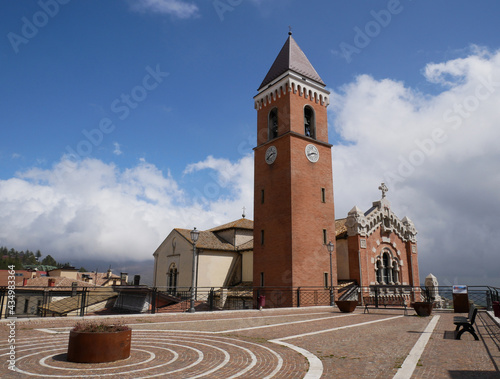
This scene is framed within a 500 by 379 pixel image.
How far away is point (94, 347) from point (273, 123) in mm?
26102

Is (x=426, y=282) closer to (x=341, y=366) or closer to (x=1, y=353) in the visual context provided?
(x=341, y=366)

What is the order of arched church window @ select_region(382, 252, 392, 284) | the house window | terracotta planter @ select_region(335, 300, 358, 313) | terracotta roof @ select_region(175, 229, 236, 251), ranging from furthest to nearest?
the house window → terracotta roof @ select_region(175, 229, 236, 251) → arched church window @ select_region(382, 252, 392, 284) → terracotta planter @ select_region(335, 300, 358, 313)

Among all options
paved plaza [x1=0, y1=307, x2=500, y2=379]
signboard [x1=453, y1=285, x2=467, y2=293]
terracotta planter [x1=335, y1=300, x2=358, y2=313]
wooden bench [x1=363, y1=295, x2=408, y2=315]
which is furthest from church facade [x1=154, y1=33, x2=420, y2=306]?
paved plaza [x1=0, y1=307, x2=500, y2=379]

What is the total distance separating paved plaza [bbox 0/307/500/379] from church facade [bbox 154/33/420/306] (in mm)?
13313

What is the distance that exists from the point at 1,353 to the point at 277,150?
2334 cm

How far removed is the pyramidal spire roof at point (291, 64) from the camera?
3003 centimetres

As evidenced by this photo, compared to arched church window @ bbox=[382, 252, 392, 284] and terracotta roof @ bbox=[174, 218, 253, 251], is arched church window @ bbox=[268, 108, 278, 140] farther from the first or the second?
arched church window @ bbox=[382, 252, 392, 284]

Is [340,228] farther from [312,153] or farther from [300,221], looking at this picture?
[312,153]

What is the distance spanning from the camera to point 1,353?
7.45 meters

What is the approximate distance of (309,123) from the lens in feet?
100

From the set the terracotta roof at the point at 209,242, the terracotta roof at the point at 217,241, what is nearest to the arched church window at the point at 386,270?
the terracotta roof at the point at 217,241

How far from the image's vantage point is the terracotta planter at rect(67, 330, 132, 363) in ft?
22.4

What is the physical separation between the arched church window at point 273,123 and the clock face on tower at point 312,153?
3342 millimetres

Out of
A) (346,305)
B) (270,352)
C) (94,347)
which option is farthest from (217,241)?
(94,347)
